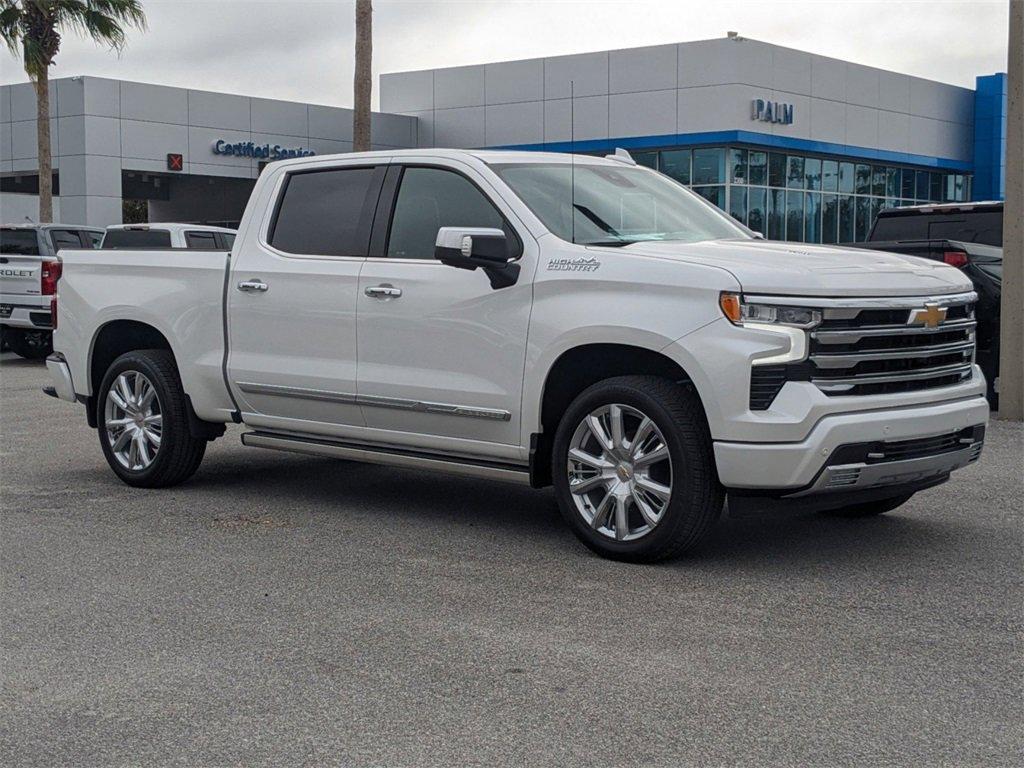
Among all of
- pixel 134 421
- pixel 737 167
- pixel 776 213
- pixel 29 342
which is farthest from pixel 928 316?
pixel 776 213

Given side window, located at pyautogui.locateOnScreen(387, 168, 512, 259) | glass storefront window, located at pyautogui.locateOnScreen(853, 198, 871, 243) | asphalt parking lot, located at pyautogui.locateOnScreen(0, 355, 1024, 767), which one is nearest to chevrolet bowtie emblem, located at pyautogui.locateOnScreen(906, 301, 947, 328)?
asphalt parking lot, located at pyautogui.locateOnScreen(0, 355, 1024, 767)

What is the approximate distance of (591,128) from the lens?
42.8 meters

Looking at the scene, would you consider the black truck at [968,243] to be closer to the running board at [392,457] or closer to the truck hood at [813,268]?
the truck hood at [813,268]

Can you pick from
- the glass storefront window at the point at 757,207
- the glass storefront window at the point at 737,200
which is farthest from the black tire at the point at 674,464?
the glass storefront window at the point at 757,207

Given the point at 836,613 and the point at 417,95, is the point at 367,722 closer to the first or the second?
the point at 836,613

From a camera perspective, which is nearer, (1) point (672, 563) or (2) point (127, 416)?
(1) point (672, 563)

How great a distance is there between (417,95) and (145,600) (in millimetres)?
42572

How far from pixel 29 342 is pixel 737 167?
26.0 m

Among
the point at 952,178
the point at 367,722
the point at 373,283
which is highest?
the point at 952,178

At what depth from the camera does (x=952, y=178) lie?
5253 cm

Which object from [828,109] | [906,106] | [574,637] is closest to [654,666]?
[574,637]

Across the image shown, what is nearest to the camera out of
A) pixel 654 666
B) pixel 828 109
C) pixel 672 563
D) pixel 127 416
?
pixel 654 666

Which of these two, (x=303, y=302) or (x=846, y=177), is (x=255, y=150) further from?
(x=303, y=302)

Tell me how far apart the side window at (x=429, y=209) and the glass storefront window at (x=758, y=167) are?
117 feet
